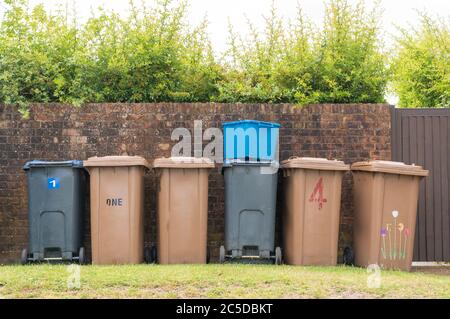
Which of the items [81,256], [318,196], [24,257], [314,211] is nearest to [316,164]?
[318,196]

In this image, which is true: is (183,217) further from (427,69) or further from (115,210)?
(427,69)

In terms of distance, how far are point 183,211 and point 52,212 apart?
1607mm

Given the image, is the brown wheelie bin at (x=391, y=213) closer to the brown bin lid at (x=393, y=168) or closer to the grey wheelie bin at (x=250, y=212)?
the brown bin lid at (x=393, y=168)

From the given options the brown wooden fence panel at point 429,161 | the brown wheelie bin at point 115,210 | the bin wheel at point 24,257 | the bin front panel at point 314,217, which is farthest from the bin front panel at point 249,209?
the bin wheel at point 24,257

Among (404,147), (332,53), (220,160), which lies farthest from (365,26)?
(220,160)

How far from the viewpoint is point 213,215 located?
9359mm

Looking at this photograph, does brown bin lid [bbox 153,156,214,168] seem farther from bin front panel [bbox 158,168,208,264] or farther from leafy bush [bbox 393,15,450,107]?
leafy bush [bbox 393,15,450,107]

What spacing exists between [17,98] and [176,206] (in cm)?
292

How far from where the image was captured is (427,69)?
468 inches

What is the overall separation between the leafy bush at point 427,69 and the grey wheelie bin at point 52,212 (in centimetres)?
576

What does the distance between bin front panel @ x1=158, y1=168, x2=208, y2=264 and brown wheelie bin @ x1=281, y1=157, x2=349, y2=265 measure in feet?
3.58

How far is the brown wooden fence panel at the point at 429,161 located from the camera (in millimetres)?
9695

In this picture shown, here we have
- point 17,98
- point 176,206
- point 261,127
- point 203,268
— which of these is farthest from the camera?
point 17,98

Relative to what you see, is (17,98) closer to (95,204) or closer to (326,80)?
(95,204)
